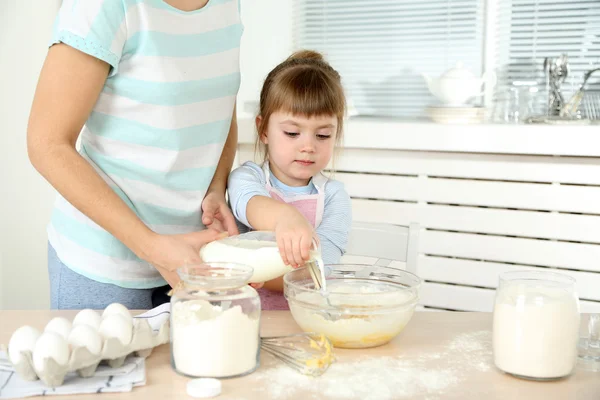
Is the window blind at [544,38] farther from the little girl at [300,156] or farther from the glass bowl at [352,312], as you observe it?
the glass bowl at [352,312]

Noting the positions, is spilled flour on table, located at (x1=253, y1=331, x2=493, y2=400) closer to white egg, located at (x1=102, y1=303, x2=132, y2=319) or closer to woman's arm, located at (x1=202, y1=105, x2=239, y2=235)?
white egg, located at (x1=102, y1=303, x2=132, y2=319)

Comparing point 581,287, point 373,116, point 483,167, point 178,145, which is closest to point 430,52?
point 373,116

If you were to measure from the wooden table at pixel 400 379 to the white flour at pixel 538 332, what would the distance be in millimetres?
27

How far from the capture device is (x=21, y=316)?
133cm

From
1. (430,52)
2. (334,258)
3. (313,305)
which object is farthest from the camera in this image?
(430,52)

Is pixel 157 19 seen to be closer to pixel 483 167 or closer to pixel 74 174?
pixel 74 174

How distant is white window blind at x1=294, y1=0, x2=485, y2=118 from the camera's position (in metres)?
3.31

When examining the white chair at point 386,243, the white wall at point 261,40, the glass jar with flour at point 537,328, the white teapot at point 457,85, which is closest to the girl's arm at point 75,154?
the glass jar with flour at point 537,328

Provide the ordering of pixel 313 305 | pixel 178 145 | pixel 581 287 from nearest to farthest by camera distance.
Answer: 1. pixel 313 305
2. pixel 178 145
3. pixel 581 287

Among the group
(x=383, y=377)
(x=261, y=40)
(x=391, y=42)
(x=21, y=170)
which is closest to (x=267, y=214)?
(x=383, y=377)

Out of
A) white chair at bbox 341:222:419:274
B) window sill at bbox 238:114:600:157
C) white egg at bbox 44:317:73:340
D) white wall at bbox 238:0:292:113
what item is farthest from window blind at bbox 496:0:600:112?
white egg at bbox 44:317:73:340

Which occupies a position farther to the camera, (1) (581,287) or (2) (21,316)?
(1) (581,287)

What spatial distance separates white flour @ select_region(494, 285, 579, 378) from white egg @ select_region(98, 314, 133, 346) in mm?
539

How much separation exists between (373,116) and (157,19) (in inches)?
87.3
